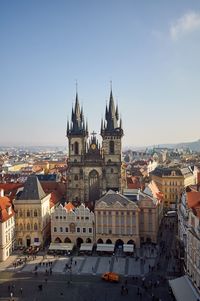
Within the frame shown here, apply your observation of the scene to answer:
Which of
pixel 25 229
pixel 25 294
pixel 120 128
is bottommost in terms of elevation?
pixel 25 294

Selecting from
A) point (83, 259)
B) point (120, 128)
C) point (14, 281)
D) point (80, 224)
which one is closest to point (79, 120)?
point (120, 128)

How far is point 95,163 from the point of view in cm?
10744

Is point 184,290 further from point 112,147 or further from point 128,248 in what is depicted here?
point 112,147

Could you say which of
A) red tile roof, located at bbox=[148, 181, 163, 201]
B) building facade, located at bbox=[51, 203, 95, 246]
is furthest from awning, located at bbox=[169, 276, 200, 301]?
red tile roof, located at bbox=[148, 181, 163, 201]

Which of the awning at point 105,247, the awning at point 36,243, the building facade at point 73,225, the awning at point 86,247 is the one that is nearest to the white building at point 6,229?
the awning at point 36,243

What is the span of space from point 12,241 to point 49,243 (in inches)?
365

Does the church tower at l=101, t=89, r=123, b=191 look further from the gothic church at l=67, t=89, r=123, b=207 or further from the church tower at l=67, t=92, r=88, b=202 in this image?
the church tower at l=67, t=92, r=88, b=202

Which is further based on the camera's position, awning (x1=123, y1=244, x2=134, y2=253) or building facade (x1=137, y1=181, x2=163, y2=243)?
building facade (x1=137, y1=181, x2=163, y2=243)

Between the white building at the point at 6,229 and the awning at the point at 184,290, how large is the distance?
123 ft

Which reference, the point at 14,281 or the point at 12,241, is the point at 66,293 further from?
the point at 12,241

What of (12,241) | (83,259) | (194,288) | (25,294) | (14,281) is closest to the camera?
(194,288)

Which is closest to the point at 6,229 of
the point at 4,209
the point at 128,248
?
the point at 4,209

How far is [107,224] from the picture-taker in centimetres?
8925

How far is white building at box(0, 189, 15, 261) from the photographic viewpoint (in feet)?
268
